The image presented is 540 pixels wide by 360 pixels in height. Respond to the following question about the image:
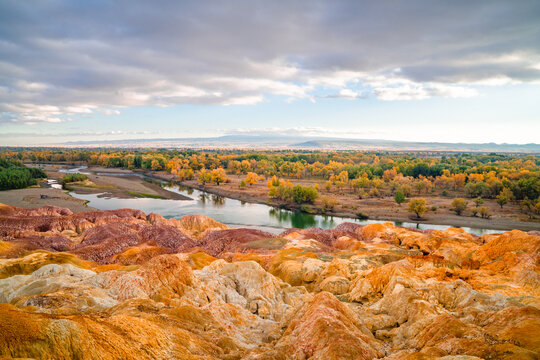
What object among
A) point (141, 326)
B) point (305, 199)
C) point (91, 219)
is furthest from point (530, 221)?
point (91, 219)

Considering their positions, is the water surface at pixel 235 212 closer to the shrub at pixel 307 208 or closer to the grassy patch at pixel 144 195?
the shrub at pixel 307 208

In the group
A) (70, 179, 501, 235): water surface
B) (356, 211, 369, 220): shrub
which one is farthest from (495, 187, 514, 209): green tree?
(356, 211, 369, 220): shrub

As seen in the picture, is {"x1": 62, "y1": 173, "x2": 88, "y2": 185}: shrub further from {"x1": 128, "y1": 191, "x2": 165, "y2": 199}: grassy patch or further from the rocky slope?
the rocky slope

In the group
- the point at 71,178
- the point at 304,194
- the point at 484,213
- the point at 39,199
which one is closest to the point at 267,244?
the point at 304,194

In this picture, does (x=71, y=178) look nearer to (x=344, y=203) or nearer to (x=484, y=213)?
(x=344, y=203)

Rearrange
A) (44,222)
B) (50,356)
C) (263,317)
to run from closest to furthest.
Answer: (50,356) → (263,317) → (44,222)

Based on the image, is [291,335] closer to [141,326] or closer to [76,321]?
[141,326]

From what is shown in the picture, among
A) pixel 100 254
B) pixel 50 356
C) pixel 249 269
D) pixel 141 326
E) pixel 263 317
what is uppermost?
pixel 50 356

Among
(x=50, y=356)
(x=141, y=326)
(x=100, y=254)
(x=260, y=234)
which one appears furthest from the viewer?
(x=260, y=234)
